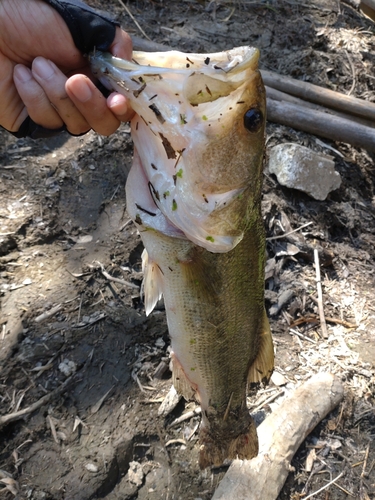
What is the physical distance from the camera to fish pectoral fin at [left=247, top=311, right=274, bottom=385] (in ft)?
7.73

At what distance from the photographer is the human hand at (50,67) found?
1.72m

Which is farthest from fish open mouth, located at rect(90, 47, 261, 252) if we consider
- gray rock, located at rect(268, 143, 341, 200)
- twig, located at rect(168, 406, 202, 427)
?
gray rock, located at rect(268, 143, 341, 200)

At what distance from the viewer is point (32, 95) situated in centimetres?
178

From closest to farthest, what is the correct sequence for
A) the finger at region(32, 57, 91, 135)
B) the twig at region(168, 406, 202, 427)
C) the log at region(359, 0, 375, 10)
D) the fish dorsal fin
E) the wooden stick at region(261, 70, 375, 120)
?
the finger at region(32, 57, 91, 135), the fish dorsal fin, the twig at region(168, 406, 202, 427), the wooden stick at region(261, 70, 375, 120), the log at region(359, 0, 375, 10)

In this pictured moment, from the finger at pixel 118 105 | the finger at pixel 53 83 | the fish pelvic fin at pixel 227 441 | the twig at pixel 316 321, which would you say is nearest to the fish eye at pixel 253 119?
the finger at pixel 118 105

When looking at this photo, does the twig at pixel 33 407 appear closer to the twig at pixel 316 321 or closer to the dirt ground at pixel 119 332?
the dirt ground at pixel 119 332

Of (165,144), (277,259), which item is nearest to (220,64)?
(165,144)

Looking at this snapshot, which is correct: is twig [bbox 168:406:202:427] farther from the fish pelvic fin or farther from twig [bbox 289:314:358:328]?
twig [bbox 289:314:358:328]

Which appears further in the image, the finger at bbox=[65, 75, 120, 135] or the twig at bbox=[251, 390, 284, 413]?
the twig at bbox=[251, 390, 284, 413]

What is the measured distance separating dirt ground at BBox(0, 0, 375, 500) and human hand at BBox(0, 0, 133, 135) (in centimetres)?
166

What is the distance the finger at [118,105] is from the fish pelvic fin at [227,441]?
168 centimetres

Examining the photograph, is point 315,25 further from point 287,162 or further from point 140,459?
point 140,459

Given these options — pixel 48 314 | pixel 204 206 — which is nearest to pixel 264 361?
pixel 204 206

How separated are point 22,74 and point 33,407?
1941 millimetres
